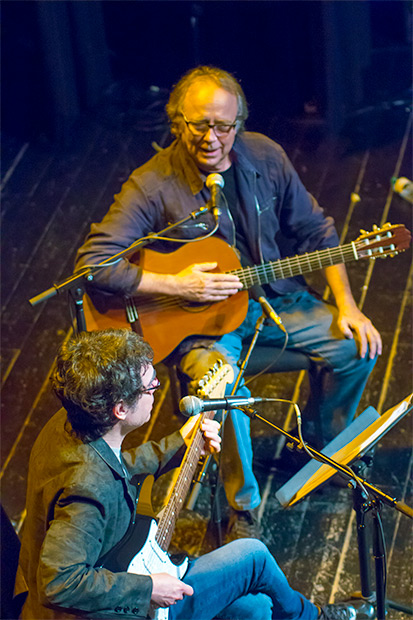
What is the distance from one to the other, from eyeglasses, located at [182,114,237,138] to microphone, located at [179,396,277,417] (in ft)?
4.30

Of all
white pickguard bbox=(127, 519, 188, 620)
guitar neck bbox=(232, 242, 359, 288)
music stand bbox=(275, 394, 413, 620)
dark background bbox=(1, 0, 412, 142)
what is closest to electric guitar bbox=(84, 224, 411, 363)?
guitar neck bbox=(232, 242, 359, 288)

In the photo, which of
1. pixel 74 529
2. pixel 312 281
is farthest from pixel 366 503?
pixel 312 281

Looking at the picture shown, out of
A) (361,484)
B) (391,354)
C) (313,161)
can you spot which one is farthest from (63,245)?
(361,484)

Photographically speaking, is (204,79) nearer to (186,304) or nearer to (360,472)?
(186,304)

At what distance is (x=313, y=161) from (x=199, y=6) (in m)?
1.41

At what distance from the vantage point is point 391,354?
4184mm

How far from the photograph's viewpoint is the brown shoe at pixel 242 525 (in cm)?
341

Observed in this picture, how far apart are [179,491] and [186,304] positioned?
95 centimetres

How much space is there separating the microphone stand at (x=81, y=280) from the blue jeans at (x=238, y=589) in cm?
104

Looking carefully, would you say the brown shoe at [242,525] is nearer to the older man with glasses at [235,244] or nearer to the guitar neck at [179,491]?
the older man with glasses at [235,244]

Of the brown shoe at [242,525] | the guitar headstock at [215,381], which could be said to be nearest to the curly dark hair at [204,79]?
the guitar headstock at [215,381]

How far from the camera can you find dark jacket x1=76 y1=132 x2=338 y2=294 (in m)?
3.40

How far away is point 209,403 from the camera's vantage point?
2459 millimetres

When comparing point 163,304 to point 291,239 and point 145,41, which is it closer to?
point 291,239
